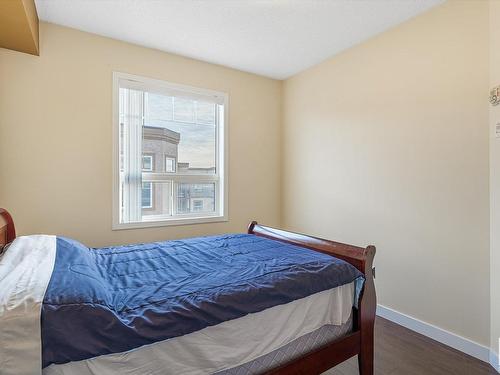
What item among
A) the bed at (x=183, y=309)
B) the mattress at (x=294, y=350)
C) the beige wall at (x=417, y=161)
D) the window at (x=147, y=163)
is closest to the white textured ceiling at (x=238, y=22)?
the beige wall at (x=417, y=161)

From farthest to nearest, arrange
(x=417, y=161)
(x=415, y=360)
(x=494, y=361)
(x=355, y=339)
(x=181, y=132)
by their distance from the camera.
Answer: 1. (x=181, y=132)
2. (x=417, y=161)
3. (x=415, y=360)
4. (x=494, y=361)
5. (x=355, y=339)

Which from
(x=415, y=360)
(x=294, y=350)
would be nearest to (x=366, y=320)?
(x=294, y=350)

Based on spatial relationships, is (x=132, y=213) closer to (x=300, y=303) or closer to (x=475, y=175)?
(x=300, y=303)

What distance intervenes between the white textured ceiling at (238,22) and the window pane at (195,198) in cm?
145

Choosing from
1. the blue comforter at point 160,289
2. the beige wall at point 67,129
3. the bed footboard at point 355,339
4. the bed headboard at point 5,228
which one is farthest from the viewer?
the beige wall at point 67,129

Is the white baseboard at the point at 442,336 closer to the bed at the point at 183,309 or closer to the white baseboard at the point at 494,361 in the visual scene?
the white baseboard at the point at 494,361

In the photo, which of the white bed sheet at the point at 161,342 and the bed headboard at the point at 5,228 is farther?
the bed headboard at the point at 5,228

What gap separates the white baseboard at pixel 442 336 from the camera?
190 cm

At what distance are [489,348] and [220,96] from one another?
3.23 meters

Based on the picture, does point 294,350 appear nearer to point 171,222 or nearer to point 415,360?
point 415,360

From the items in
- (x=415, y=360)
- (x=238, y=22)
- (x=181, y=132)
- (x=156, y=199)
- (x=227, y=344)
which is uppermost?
(x=238, y=22)

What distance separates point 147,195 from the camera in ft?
9.81

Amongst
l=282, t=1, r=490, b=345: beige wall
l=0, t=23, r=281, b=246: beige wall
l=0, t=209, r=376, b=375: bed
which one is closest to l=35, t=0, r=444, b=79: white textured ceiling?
l=0, t=23, r=281, b=246: beige wall

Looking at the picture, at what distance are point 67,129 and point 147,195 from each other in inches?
37.1
